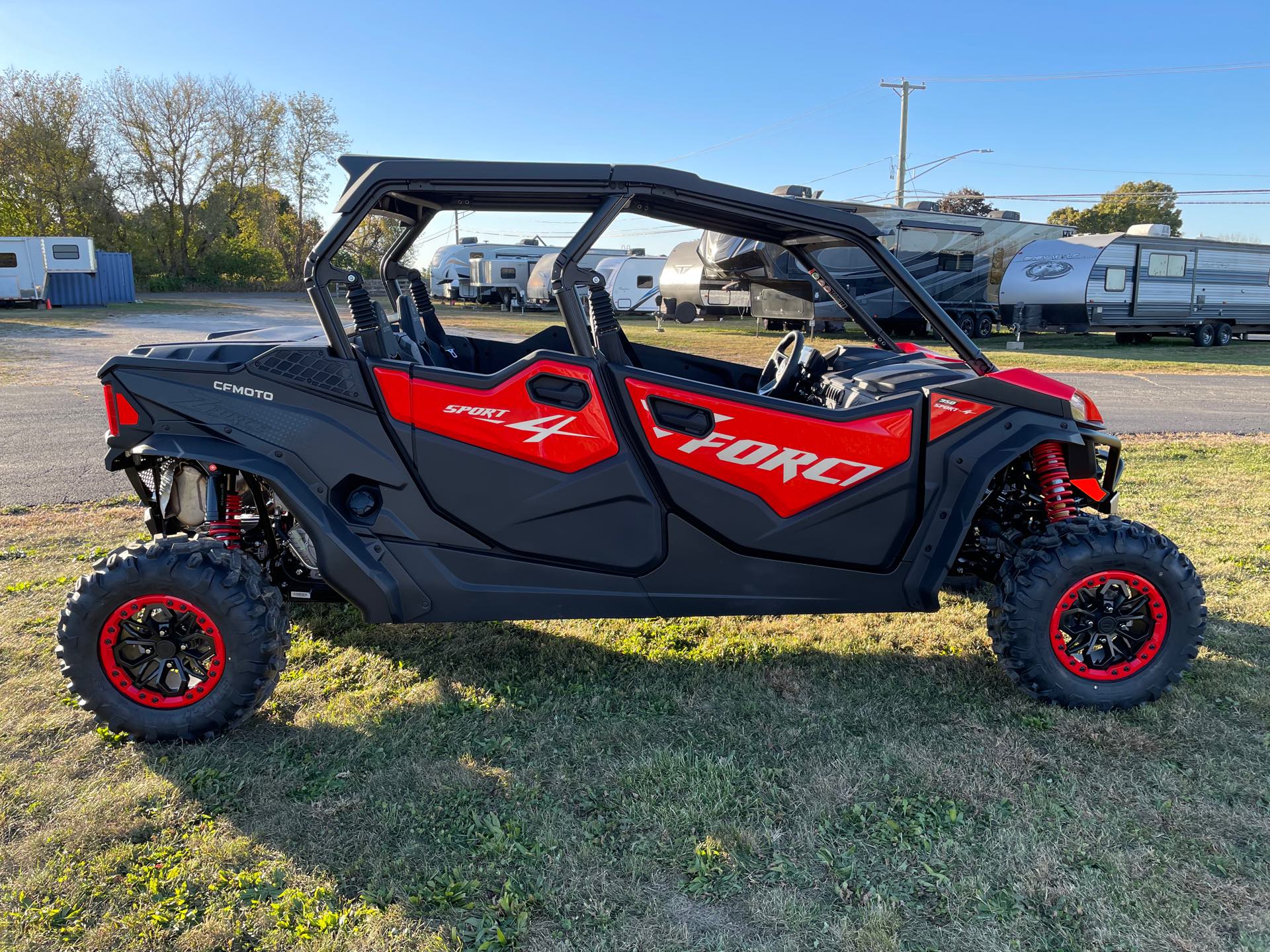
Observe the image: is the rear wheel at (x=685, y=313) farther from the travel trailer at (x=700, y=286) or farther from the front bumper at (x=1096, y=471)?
the travel trailer at (x=700, y=286)

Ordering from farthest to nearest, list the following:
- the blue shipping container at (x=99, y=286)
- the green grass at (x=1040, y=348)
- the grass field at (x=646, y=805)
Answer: the blue shipping container at (x=99, y=286)
the green grass at (x=1040, y=348)
the grass field at (x=646, y=805)

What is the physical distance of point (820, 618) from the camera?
431 cm

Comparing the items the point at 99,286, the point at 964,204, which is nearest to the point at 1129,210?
the point at 964,204

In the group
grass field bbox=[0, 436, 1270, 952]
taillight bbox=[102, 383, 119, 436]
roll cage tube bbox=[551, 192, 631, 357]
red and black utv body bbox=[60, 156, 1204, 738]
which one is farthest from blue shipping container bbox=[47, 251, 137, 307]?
roll cage tube bbox=[551, 192, 631, 357]

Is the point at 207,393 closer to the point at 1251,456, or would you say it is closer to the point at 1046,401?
the point at 1046,401

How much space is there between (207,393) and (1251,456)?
29.7ft

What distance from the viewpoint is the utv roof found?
2980 millimetres

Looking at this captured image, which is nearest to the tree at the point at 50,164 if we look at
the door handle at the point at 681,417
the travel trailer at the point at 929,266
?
the travel trailer at the point at 929,266

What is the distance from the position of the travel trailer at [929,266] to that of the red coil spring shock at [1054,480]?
14.3 metres

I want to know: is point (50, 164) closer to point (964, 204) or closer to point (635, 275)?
point (635, 275)

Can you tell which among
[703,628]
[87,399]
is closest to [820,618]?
[703,628]

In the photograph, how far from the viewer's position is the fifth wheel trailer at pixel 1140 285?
822 inches

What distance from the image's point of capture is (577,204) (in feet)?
10.8

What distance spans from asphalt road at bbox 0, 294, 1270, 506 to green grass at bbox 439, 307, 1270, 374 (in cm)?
143
